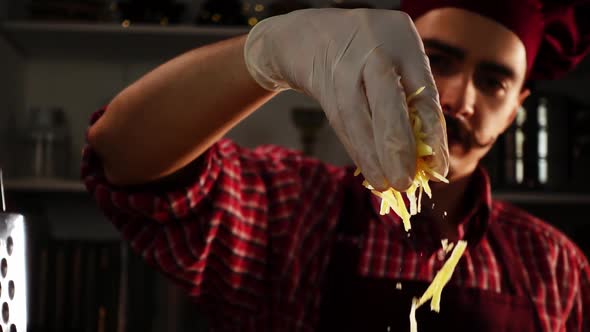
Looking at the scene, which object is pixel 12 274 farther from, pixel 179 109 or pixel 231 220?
pixel 231 220

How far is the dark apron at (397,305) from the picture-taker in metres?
1.19

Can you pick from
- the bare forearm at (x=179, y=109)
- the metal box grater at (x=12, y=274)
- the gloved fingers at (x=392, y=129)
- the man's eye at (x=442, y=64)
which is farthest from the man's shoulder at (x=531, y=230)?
the metal box grater at (x=12, y=274)

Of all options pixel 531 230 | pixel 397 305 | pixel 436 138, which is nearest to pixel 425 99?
pixel 436 138

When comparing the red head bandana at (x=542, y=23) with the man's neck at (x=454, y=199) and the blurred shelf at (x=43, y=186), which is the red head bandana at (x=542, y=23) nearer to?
the man's neck at (x=454, y=199)

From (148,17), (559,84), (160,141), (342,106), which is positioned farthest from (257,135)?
(342,106)

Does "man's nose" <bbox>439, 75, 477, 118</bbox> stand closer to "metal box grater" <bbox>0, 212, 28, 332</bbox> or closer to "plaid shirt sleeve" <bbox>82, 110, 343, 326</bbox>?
"plaid shirt sleeve" <bbox>82, 110, 343, 326</bbox>

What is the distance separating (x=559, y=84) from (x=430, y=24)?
4.06 feet

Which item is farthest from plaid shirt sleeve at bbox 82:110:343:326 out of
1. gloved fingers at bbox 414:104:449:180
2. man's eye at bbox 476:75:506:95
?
gloved fingers at bbox 414:104:449:180

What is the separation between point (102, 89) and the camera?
7.29ft

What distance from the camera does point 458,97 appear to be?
111 centimetres

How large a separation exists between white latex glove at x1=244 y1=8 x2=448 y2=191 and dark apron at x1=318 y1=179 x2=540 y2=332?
47cm

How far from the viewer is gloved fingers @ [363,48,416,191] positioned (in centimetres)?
65

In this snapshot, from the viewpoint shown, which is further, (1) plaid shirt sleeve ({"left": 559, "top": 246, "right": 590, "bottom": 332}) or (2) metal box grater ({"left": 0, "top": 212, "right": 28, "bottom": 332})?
(1) plaid shirt sleeve ({"left": 559, "top": 246, "right": 590, "bottom": 332})

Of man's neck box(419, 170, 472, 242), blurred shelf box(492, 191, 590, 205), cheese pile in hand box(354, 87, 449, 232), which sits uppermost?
cheese pile in hand box(354, 87, 449, 232)
